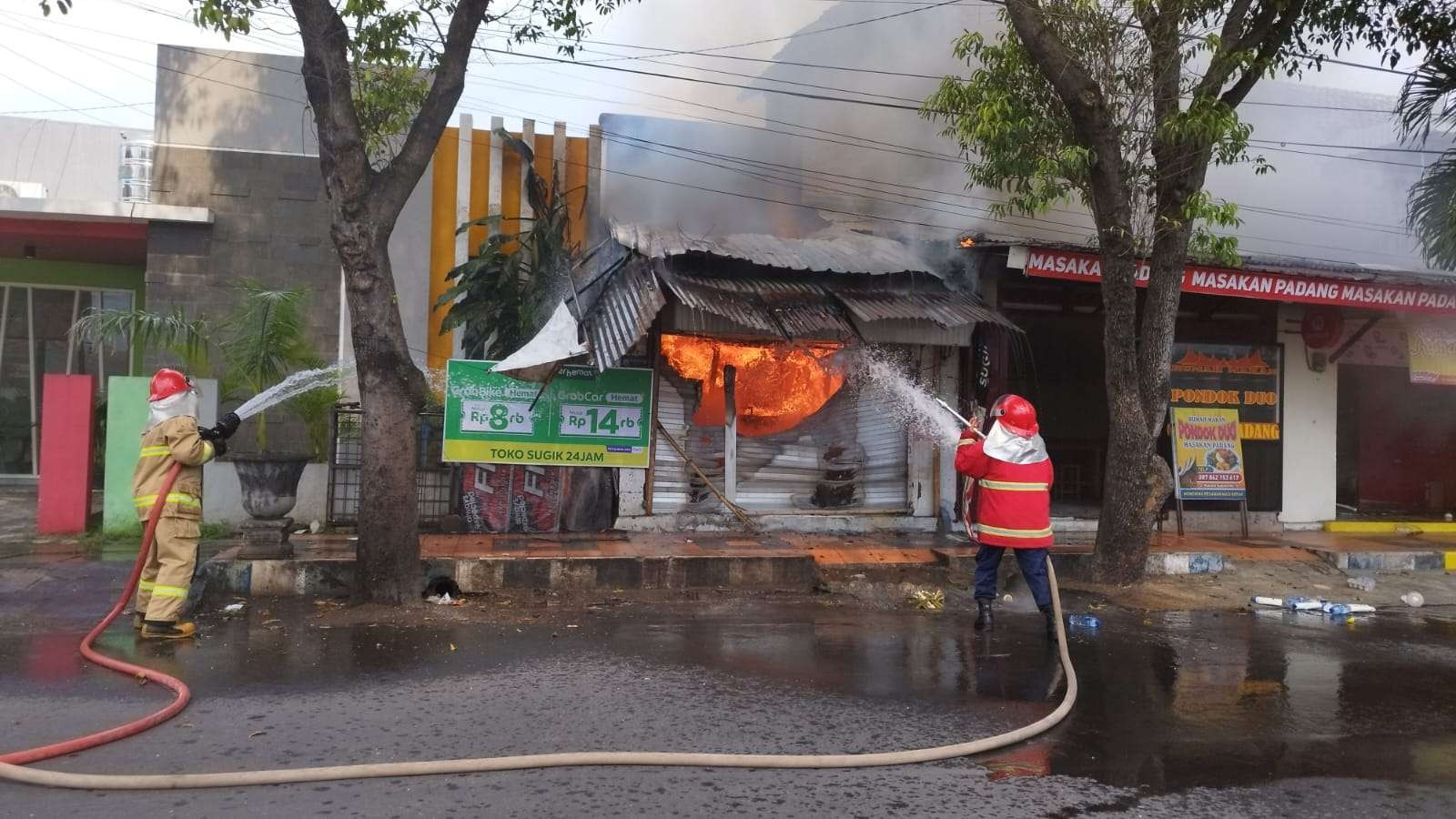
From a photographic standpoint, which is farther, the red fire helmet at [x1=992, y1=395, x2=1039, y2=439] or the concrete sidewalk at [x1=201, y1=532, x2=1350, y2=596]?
the concrete sidewalk at [x1=201, y1=532, x2=1350, y2=596]

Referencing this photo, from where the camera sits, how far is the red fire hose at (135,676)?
3.90m

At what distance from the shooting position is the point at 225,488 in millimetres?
10047

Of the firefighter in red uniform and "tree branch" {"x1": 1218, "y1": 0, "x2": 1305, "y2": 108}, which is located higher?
"tree branch" {"x1": 1218, "y1": 0, "x2": 1305, "y2": 108}

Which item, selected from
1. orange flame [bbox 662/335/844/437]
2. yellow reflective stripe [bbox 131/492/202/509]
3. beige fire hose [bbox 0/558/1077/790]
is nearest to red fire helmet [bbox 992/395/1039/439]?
beige fire hose [bbox 0/558/1077/790]

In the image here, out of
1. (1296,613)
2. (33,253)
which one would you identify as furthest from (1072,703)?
(33,253)

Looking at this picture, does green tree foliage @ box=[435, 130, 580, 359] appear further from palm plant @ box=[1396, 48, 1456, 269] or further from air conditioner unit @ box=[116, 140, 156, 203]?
palm plant @ box=[1396, 48, 1456, 269]

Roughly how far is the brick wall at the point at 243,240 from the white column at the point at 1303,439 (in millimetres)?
12219

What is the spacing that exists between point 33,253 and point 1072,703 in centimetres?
1529

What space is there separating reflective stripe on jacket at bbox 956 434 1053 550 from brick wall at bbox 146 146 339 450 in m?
9.28

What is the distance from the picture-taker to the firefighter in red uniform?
6418mm

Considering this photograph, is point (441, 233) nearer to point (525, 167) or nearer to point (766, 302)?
point (525, 167)

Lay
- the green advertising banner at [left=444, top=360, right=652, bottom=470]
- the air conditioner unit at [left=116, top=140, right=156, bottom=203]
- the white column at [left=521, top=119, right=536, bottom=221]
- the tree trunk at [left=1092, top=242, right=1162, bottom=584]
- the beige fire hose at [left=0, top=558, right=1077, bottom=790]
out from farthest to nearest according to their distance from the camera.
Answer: the white column at [left=521, top=119, right=536, bottom=221] < the air conditioner unit at [left=116, top=140, right=156, bottom=203] < the green advertising banner at [left=444, top=360, right=652, bottom=470] < the tree trunk at [left=1092, top=242, right=1162, bottom=584] < the beige fire hose at [left=0, top=558, right=1077, bottom=790]

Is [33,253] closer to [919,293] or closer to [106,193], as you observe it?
[106,193]

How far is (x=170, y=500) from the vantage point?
623cm
